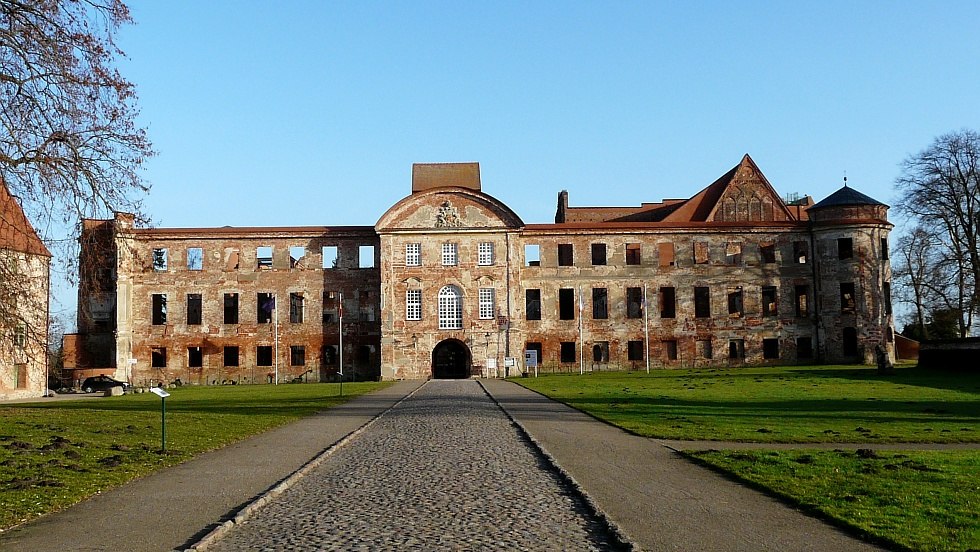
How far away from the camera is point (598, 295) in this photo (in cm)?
6738

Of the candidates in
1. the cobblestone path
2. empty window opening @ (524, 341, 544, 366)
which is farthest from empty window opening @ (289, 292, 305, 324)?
the cobblestone path

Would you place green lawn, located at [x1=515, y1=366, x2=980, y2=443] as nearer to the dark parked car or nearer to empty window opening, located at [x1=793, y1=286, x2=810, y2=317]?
empty window opening, located at [x1=793, y1=286, x2=810, y2=317]

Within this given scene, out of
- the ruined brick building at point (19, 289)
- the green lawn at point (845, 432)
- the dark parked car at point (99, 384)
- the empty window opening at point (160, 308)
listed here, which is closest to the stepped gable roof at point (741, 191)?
the green lawn at point (845, 432)

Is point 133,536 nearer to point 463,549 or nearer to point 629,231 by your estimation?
point 463,549

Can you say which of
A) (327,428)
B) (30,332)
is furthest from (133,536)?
(327,428)

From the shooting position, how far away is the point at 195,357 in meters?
66.6

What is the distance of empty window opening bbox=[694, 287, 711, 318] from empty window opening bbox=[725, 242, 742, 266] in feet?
8.88

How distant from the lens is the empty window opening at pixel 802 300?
2633 inches

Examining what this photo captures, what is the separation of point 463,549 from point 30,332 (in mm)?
14708

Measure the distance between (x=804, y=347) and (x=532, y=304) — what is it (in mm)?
19349

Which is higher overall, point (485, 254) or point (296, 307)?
point (485, 254)

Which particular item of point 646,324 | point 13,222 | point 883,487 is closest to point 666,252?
point 646,324

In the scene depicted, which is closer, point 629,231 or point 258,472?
point 258,472

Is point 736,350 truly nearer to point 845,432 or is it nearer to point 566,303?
point 566,303
